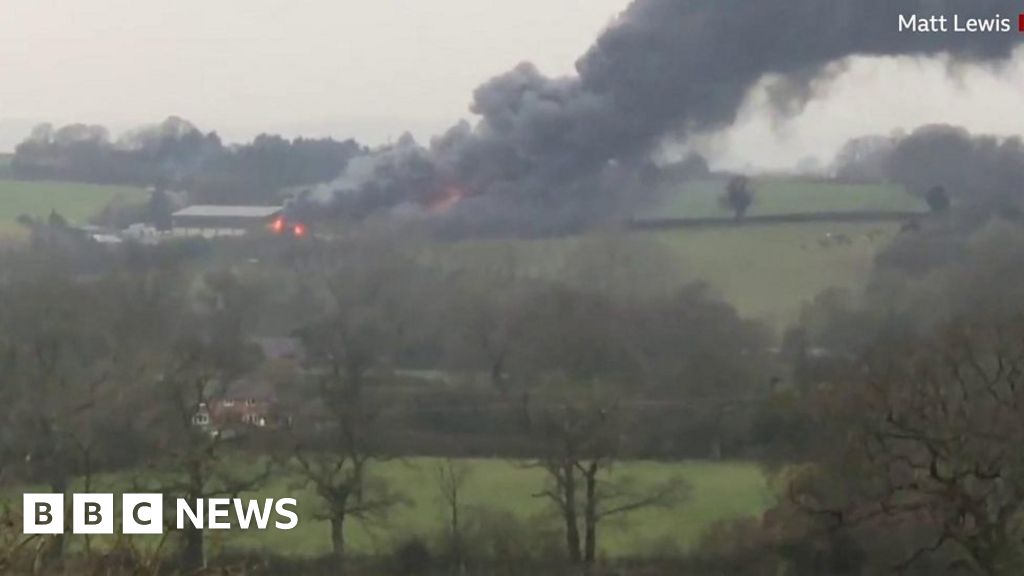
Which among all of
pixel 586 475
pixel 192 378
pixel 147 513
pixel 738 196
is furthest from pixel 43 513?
pixel 738 196

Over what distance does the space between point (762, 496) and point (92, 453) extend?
258 cm

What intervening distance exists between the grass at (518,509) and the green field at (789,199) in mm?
982

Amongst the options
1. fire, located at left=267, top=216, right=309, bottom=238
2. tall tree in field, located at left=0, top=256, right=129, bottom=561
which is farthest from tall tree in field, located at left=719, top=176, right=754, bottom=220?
tall tree in field, located at left=0, top=256, right=129, bottom=561

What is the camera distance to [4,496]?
5.55m

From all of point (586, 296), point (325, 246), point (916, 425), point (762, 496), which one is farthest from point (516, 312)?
point (916, 425)

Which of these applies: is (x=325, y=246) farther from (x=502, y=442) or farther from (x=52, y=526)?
(x=52, y=526)

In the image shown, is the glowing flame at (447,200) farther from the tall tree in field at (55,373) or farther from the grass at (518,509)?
the tall tree in field at (55,373)

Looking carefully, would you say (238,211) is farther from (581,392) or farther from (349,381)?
(581,392)

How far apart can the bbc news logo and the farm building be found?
40.7 inches

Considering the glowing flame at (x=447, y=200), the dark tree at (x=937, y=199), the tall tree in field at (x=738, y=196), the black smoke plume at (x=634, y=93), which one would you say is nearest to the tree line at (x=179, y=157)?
the black smoke plume at (x=634, y=93)

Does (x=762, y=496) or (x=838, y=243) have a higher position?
(x=838, y=243)

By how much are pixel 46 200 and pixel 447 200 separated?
157cm

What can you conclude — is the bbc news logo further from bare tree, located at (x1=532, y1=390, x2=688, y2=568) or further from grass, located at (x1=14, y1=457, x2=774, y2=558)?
bare tree, located at (x1=532, y1=390, x2=688, y2=568)

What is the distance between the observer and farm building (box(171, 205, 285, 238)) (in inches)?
228
